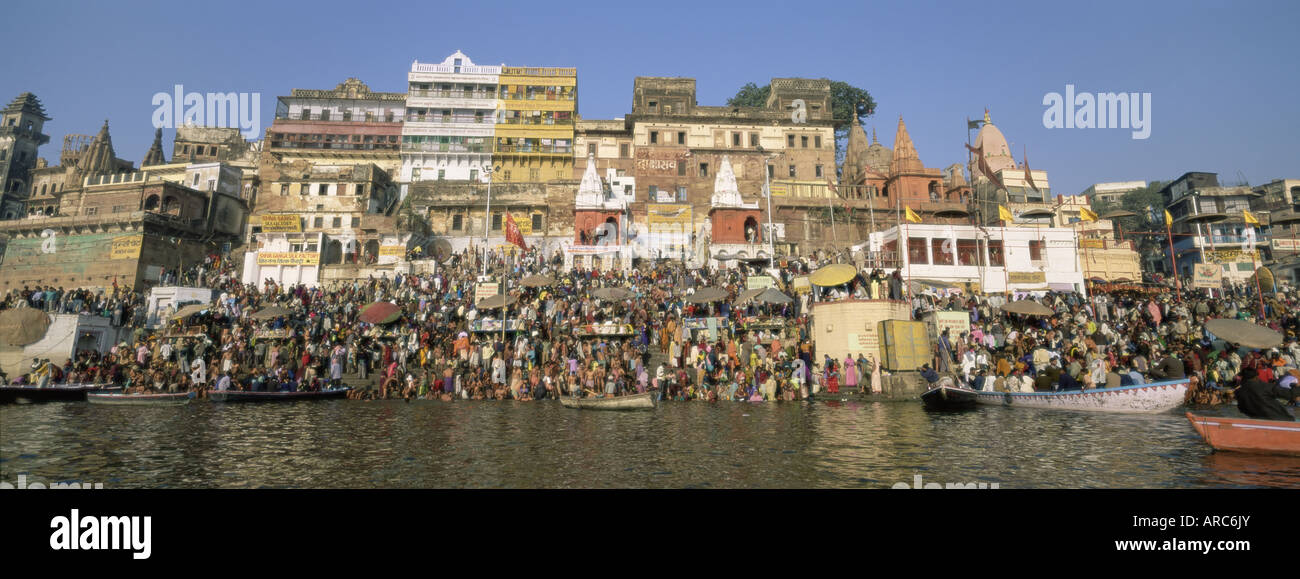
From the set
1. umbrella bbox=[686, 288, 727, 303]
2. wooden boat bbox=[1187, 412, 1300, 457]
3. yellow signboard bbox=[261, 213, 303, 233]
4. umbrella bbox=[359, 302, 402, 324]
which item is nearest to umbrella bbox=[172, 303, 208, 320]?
umbrella bbox=[359, 302, 402, 324]

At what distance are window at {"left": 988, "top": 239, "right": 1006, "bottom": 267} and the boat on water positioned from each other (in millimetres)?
41531

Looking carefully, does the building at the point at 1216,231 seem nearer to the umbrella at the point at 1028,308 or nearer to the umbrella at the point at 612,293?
the umbrella at the point at 1028,308

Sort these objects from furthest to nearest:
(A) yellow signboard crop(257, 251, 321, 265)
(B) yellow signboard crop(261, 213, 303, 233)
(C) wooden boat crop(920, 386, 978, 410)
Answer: (B) yellow signboard crop(261, 213, 303, 233) → (A) yellow signboard crop(257, 251, 321, 265) → (C) wooden boat crop(920, 386, 978, 410)

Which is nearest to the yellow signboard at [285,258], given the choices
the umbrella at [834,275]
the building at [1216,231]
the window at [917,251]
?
the umbrella at [834,275]

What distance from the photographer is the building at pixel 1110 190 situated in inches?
2623

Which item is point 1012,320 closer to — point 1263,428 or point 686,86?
point 1263,428

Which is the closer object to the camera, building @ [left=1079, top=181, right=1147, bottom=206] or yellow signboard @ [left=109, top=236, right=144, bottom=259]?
yellow signboard @ [left=109, top=236, right=144, bottom=259]

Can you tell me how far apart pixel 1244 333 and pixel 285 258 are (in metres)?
45.1

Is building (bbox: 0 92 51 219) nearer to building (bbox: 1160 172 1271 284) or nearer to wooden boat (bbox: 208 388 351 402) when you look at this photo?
wooden boat (bbox: 208 388 351 402)

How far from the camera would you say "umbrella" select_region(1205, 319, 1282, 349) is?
16.3 meters

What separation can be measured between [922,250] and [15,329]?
40701 millimetres

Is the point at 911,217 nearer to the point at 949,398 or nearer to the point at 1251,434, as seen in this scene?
the point at 949,398

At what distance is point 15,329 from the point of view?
19469 millimetres
